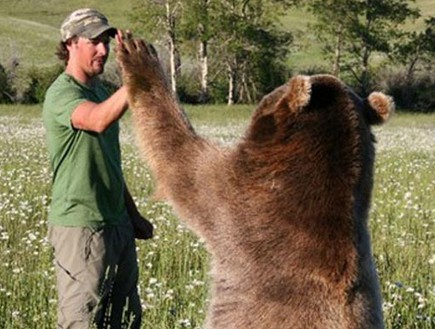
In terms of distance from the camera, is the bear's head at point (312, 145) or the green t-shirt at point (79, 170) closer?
the bear's head at point (312, 145)

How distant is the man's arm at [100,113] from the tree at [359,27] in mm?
46947

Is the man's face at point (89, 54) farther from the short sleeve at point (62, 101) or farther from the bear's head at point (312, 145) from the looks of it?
the bear's head at point (312, 145)

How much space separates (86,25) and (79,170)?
0.82 metres

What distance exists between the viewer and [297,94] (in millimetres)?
3320

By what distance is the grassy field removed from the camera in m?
6.47

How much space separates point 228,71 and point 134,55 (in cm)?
4784

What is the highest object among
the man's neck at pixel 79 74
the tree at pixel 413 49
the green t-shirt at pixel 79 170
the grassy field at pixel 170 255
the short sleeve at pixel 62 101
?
the man's neck at pixel 79 74

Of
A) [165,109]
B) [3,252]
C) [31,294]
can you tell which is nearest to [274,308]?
[165,109]

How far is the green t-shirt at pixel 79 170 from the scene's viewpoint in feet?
16.3

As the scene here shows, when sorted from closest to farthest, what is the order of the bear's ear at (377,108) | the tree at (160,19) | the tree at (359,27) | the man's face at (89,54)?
the bear's ear at (377,108)
the man's face at (89,54)
the tree at (160,19)
the tree at (359,27)

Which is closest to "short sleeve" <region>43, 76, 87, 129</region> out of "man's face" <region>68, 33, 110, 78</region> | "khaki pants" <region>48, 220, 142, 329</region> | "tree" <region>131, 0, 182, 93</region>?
"man's face" <region>68, 33, 110, 78</region>

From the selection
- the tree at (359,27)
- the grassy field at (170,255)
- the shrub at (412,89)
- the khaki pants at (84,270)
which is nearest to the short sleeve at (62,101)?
the grassy field at (170,255)

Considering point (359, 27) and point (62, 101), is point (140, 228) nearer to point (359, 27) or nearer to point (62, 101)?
point (62, 101)

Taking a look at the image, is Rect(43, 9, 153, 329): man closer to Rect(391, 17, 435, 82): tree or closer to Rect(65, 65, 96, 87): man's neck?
Rect(65, 65, 96, 87): man's neck
